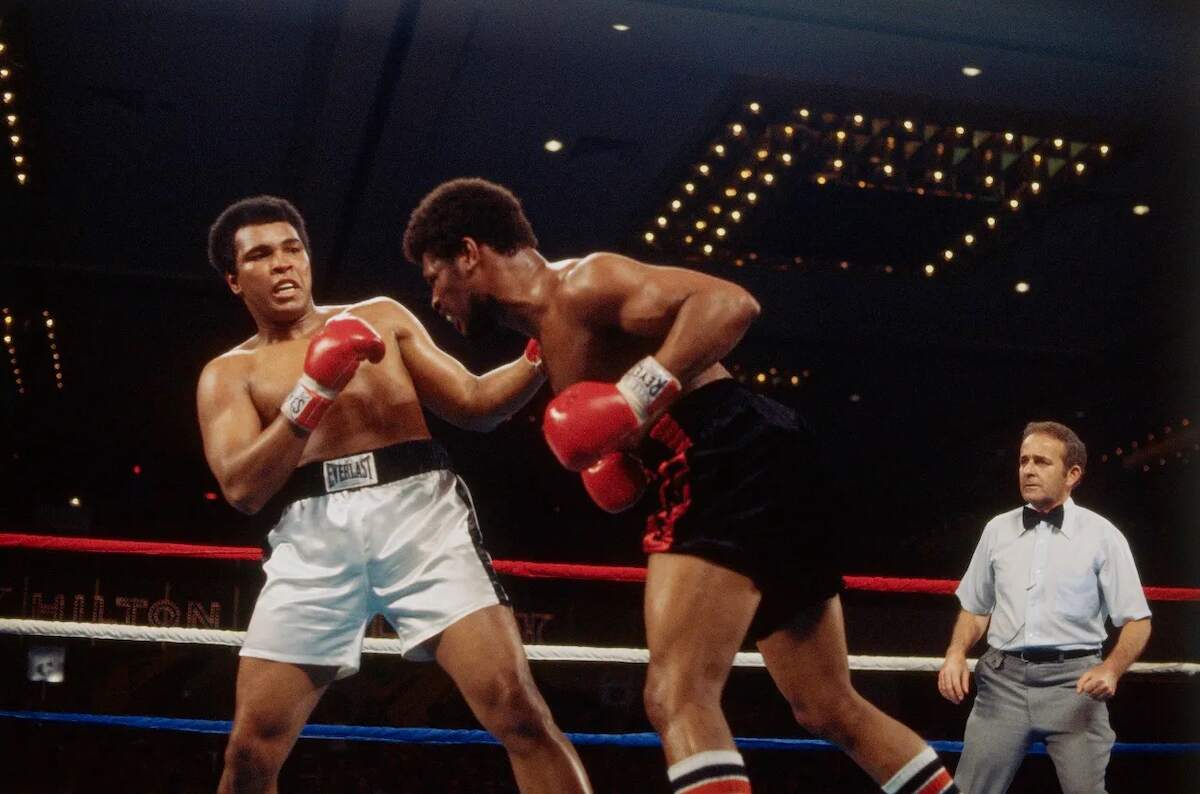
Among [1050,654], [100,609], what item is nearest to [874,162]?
[1050,654]

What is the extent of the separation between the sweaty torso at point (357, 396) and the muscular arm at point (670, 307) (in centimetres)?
44

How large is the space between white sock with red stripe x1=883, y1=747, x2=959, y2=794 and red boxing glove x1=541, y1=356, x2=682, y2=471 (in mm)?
691

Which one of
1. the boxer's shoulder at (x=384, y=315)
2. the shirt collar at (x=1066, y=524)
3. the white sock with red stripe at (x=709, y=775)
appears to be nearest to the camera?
the white sock with red stripe at (x=709, y=775)

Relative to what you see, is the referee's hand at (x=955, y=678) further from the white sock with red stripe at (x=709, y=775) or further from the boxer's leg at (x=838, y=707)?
the white sock with red stripe at (x=709, y=775)

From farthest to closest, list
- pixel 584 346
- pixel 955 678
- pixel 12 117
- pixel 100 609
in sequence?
pixel 100 609
pixel 12 117
pixel 955 678
pixel 584 346

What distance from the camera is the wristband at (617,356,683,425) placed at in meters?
1.70

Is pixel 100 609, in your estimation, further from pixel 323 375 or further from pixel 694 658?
pixel 694 658

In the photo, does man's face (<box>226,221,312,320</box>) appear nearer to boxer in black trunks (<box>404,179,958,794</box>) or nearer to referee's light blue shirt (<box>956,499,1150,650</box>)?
boxer in black trunks (<box>404,179,958,794</box>)

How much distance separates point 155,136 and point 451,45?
165cm

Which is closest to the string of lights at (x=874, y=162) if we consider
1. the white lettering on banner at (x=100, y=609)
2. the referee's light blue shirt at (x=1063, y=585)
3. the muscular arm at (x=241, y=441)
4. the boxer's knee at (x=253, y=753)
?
the referee's light blue shirt at (x=1063, y=585)

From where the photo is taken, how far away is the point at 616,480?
74.7 inches

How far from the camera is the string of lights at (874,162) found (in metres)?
5.20

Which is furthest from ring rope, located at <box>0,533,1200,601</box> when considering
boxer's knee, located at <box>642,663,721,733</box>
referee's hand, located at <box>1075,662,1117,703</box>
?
boxer's knee, located at <box>642,663,721,733</box>

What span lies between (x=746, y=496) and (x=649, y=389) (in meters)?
0.21
